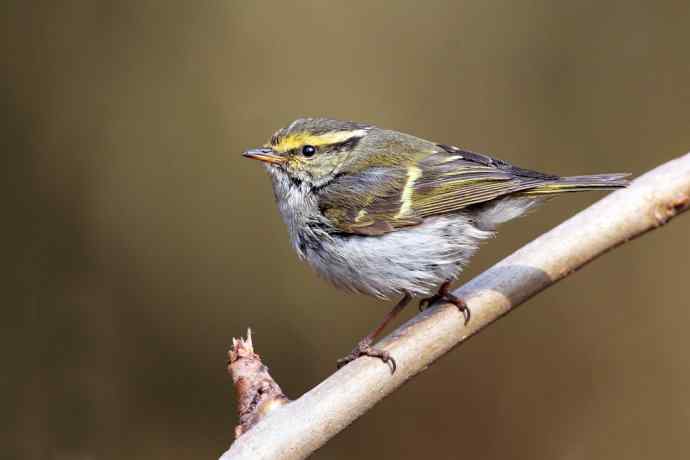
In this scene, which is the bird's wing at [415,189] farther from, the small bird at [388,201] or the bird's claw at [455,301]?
the bird's claw at [455,301]

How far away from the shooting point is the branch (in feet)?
8.07

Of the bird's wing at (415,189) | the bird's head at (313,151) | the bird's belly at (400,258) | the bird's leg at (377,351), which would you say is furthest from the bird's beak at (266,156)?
the bird's leg at (377,351)

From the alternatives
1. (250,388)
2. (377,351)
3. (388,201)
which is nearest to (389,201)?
(388,201)

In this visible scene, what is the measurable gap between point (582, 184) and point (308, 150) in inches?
44.5

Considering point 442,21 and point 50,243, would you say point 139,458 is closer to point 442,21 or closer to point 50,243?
point 50,243

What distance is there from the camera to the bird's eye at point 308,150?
11.8 feet

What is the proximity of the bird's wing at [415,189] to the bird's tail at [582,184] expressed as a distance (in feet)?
0.10

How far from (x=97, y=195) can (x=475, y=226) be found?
2.23 meters

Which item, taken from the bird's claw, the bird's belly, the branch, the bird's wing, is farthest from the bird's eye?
the branch

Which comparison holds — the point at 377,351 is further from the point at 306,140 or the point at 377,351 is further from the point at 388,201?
the point at 306,140

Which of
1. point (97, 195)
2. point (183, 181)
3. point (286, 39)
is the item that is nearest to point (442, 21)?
point (286, 39)

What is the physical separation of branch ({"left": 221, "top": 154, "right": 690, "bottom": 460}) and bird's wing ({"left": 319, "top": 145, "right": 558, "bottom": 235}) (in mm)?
366

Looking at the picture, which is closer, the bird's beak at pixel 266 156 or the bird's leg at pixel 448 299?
the bird's leg at pixel 448 299

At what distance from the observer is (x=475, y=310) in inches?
116
